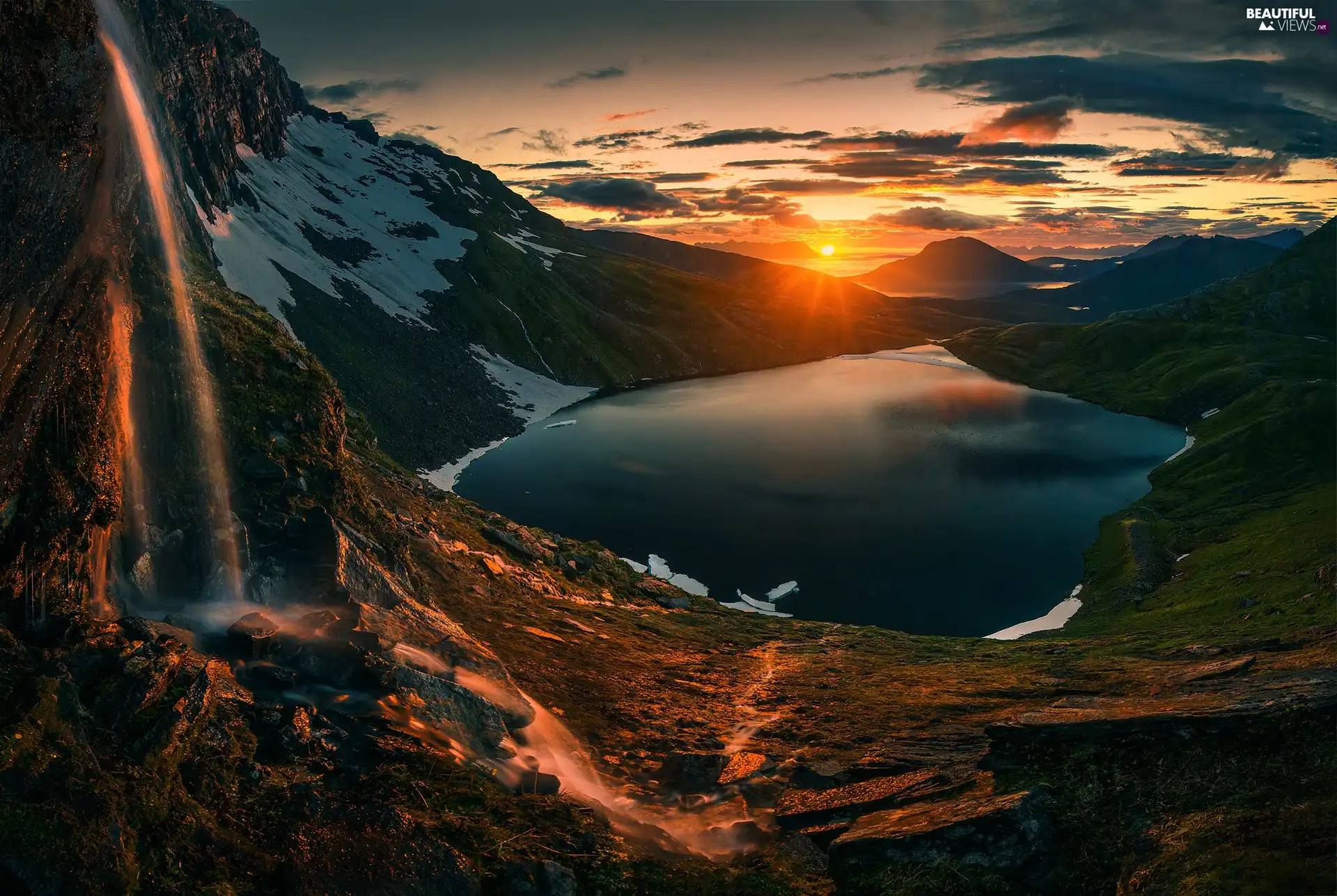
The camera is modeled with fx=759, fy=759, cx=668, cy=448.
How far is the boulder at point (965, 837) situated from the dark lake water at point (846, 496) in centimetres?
5284

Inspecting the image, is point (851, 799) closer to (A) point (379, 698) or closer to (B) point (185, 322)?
(A) point (379, 698)

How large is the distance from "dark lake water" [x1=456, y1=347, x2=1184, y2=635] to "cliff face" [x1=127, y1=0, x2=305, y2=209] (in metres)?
78.7

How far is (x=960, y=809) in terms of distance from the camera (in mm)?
22000

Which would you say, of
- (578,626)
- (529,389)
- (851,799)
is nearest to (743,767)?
(851,799)

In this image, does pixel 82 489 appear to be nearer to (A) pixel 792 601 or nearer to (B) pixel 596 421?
(A) pixel 792 601

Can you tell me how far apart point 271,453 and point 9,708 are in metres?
18.6

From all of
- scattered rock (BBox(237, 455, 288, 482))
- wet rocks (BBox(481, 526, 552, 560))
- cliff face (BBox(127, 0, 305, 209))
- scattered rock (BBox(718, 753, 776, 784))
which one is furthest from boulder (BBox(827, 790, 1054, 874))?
cliff face (BBox(127, 0, 305, 209))

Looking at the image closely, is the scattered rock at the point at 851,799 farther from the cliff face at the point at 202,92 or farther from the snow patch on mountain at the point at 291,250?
the cliff face at the point at 202,92

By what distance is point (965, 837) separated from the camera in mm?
20609

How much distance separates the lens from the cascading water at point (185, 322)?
1053 inches

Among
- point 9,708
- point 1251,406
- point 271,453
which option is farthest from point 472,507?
point 1251,406

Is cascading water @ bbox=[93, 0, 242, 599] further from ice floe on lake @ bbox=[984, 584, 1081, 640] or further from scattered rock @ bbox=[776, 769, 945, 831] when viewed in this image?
ice floe on lake @ bbox=[984, 584, 1081, 640]

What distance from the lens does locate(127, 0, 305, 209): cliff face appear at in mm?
133250

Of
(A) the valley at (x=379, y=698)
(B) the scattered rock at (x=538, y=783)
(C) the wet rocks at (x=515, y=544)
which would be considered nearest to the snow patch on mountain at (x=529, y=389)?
(C) the wet rocks at (x=515, y=544)
